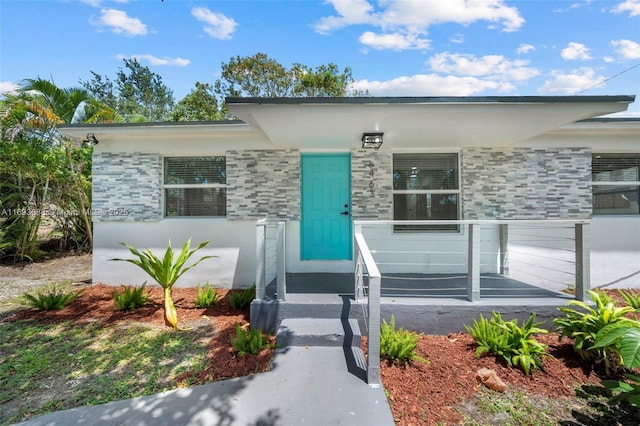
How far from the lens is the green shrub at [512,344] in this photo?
9.13ft

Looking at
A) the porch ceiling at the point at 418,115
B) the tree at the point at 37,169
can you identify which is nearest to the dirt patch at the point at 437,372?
the porch ceiling at the point at 418,115

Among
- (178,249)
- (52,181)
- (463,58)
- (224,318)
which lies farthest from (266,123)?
(52,181)

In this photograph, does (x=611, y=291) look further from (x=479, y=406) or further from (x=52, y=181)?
(x=52, y=181)

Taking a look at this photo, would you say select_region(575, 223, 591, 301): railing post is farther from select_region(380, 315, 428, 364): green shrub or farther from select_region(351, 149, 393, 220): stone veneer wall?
select_region(351, 149, 393, 220): stone veneer wall

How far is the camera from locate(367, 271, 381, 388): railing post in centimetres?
246

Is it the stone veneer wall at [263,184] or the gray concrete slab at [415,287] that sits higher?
the stone veneer wall at [263,184]

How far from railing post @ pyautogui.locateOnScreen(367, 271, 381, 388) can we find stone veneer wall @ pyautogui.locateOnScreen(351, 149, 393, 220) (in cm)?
301

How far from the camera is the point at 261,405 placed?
229 cm

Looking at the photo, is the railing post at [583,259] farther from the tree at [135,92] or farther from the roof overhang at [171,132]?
the tree at [135,92]

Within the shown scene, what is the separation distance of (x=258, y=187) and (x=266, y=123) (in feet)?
5.96

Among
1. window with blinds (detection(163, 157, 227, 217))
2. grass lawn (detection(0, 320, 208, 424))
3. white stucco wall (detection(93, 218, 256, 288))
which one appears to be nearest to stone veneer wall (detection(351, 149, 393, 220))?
white stucco wall (detection(93, 218, 256, 288))

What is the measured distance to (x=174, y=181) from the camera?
580cm

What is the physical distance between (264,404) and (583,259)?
13.7ft

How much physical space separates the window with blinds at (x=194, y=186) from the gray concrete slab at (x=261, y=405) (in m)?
Result: 3.76
